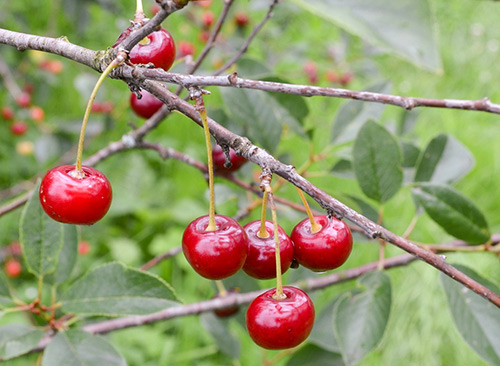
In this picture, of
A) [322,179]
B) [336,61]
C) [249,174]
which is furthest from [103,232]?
[249,174]

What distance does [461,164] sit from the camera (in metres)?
1.29

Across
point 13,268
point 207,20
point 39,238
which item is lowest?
point 39,238

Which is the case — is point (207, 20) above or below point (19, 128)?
above

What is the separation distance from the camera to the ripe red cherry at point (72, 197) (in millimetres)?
721

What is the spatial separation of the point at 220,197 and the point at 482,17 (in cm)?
496

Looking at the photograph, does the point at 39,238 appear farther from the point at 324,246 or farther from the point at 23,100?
the point at 23,100

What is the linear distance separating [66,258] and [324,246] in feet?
2.00

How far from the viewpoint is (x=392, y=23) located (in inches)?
27.7

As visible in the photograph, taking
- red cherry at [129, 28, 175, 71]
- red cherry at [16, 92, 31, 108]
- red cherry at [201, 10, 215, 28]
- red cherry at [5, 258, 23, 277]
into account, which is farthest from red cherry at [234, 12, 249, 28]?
red cherry at [129, 28, 175, 71]

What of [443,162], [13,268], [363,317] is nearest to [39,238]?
[363,317]

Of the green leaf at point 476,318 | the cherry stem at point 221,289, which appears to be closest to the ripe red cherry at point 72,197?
the cherry stem at point 221,289

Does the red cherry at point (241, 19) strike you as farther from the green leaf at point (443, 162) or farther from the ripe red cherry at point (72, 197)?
the ripe red cherry at point (72, 197)

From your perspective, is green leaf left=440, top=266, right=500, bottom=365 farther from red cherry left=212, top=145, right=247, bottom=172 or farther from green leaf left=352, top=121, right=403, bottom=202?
red cherry left=212, top=145, right=247, bottom=172

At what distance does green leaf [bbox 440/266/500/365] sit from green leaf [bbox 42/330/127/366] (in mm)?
637
